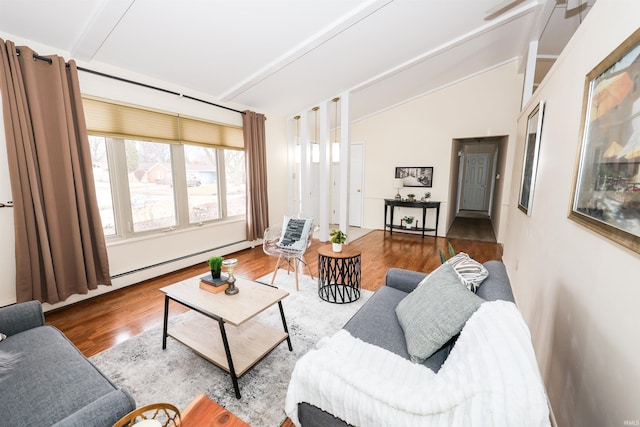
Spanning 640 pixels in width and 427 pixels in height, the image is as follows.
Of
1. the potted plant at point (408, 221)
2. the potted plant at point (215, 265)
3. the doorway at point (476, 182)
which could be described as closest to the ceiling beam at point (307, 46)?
the potted plant at point (215, 265)

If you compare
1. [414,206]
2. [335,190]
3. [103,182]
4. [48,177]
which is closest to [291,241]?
[103,182]

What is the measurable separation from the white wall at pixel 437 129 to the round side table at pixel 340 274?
3508mm

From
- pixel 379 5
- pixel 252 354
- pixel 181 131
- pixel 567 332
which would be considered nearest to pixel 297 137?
pixel 181 131

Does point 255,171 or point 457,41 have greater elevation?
point 457,41

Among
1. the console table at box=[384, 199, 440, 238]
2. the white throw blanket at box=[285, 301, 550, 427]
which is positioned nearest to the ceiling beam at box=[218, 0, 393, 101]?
the white throw blanket at box=[285, 301, 550, 427]

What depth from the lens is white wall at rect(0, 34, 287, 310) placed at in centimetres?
233

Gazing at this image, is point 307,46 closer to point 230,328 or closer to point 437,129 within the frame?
point 230,328

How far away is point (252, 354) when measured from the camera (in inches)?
70.7

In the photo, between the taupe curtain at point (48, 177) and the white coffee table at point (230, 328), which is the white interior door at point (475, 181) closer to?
the white coffee table at point (230, 328)

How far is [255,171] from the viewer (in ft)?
14.7

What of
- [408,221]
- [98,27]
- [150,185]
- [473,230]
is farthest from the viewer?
[473,230]

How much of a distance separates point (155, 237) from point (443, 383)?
11.7 ft

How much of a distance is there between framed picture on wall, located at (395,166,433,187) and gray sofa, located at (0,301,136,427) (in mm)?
5599

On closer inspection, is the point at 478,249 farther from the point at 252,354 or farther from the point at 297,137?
the point at 252,354
